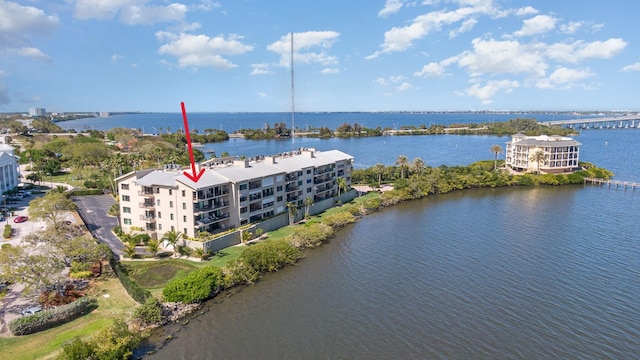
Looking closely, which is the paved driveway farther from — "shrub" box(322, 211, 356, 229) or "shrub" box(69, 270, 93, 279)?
"shrub" box(322, 211, 356, 229)

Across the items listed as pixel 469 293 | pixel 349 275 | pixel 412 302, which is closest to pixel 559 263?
pixel 469 293

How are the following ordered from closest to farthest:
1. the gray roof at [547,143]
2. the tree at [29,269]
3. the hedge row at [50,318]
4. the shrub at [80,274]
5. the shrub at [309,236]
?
the hedge row at [50,318] < the tree at [29,269] < the shrub at [80,274] < the shrub at [309,236] < the gray roof at [547,143]

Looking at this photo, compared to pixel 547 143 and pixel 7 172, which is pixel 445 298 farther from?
pixel 7 172

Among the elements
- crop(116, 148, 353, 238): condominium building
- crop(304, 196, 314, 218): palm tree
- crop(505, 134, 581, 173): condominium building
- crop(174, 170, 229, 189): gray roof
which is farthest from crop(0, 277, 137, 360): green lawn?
crop(505, 134, 581, 173): condominium building

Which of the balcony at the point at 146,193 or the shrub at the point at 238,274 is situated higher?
the balcony at the point at 146,193

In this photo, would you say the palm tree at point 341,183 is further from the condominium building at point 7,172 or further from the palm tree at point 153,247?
the condominium building at point 7,172

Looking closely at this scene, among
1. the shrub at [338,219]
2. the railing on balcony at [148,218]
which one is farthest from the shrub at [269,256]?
the railing on balcony at [148,218]
